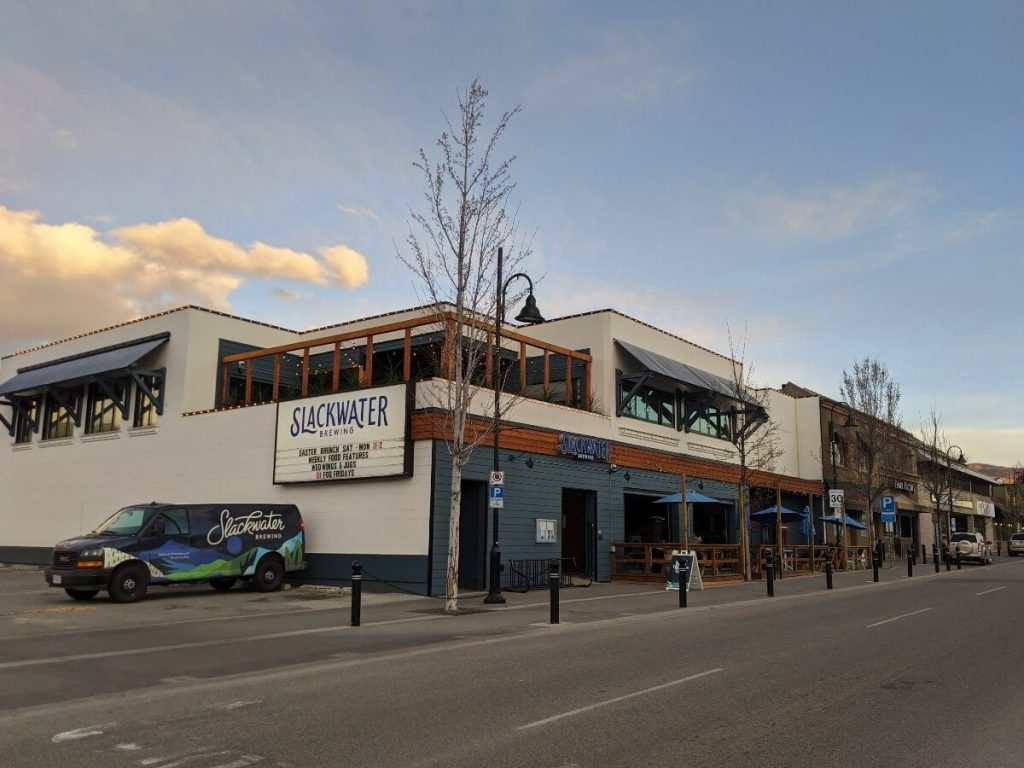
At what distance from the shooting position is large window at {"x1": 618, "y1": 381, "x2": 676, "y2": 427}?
94.6 ft

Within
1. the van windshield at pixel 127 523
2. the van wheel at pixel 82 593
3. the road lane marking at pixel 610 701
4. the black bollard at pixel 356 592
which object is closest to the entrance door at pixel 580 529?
the black bollard at pixel 356 592

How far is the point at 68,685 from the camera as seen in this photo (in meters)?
9.20

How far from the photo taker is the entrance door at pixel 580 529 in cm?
2566

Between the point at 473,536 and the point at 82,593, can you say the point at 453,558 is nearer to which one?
the point at 473,536

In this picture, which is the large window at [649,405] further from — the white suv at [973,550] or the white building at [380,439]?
the white suv at [973,550]

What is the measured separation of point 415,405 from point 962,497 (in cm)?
6183

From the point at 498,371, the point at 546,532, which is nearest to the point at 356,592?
the point at 498,371

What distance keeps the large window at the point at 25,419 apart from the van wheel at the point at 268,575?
66.4 feet

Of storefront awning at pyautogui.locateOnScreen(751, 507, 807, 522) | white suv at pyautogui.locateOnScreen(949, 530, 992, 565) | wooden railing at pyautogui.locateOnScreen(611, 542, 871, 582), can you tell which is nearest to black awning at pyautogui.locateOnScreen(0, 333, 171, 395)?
wooden railing at pyautogui.locateOnScreen(611, 542, 871, 582)

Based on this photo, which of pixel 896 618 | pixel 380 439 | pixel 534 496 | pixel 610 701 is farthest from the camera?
pixel 534 496

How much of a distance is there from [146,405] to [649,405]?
1871cm

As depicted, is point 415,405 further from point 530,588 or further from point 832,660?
point 832,660

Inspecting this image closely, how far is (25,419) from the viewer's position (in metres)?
35.8

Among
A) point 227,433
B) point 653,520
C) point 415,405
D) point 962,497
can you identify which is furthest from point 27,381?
point 962,497
